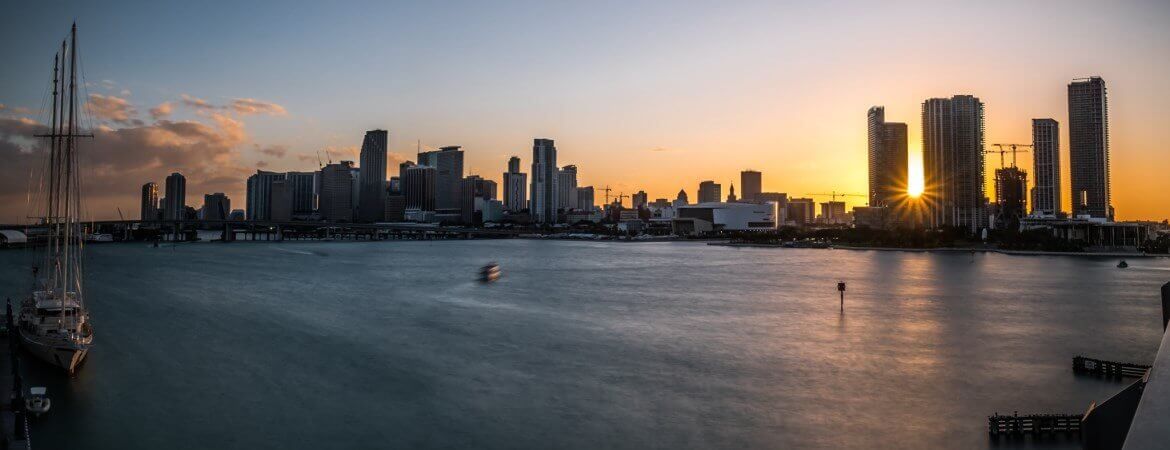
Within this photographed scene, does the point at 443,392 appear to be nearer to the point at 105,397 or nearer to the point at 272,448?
the point at 272,448

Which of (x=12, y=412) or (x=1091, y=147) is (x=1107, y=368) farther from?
(x=1091, y=147)

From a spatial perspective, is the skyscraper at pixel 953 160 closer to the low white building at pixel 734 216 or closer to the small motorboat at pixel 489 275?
the low white building at pixel 734 216

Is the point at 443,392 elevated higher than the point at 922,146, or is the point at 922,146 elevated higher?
the point at 922,146

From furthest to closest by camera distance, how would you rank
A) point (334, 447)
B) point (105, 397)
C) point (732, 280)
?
Result: point (732, 280) → point (105, 397) → point (334, 447)

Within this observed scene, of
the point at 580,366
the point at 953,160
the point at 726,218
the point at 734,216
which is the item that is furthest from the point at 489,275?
the point at 953,160

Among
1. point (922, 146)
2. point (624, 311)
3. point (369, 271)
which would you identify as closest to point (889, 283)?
point (624, 311)

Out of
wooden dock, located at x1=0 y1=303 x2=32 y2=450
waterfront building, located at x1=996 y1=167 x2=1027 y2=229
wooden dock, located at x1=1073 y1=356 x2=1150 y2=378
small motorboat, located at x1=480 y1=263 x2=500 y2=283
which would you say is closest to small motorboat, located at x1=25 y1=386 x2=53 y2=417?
wooden dock, located at x1=0 y1=303 x2=32 y2=450

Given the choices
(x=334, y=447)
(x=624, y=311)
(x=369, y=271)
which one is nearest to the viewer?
(x=334, y=447)
